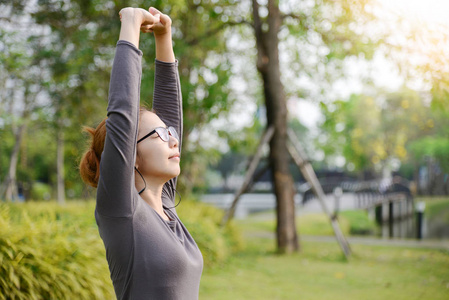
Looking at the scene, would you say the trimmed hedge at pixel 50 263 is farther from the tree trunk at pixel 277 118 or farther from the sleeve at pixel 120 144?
the tree trunk at pixel 277 118

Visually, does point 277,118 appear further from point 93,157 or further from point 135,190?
point 135,190

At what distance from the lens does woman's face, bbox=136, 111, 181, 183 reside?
5.90ft

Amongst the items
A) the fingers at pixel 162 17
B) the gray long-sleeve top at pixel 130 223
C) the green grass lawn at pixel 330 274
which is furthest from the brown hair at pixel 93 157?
the green grass lawn at pixel 330 274

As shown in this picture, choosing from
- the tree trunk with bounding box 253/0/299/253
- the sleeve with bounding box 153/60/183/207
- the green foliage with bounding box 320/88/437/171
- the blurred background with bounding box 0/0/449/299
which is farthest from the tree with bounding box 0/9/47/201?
the green foliage with bounding box 320/88/437/171

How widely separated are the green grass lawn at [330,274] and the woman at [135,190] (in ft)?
14.5

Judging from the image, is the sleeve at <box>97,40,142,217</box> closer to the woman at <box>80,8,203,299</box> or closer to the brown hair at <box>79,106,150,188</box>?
the woman at <box>80,8,203,299</box>

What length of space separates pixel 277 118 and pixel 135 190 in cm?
831

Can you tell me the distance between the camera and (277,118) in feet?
32.2

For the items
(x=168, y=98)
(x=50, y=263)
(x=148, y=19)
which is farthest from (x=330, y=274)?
(x=148, y=19)

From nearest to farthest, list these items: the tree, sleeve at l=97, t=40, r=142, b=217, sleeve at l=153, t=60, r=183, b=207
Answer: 1. sleeve at l=97, t=40, r=142, b=217
2. sleeve at l=153, t=60, r=183, b=207
3. the tree

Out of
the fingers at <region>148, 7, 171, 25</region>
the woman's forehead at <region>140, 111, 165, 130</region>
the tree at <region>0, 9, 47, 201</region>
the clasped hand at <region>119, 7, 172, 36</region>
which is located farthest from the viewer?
the tree at <region>0, 9, 47, 201</region>

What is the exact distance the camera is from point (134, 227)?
165 centimetres

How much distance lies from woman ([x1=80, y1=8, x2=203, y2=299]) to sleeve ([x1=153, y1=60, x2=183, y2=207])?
12.5 inches

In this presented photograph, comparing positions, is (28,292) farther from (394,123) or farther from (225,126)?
(394,123)
